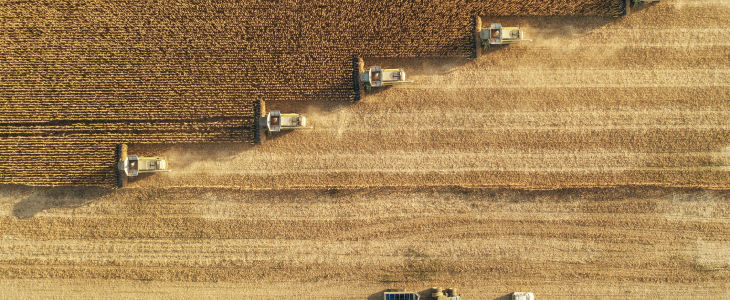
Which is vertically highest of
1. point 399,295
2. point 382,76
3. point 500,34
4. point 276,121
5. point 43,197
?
point 500,34

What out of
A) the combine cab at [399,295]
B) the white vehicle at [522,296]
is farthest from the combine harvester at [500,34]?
the combine cab at [399,295]

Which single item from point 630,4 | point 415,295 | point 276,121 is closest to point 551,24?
point 630,4

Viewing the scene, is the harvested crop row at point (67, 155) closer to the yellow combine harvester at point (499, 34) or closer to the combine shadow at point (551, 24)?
the yellow combine harvester at point (499, 34)

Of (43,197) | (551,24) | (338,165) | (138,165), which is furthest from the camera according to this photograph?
(551,24)

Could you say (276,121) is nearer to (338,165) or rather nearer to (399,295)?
(338,165)

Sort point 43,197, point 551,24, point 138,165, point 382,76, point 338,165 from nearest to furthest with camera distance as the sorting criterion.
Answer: point 138,165, point 382,76, point 43,197, point 338,165, point 551,24

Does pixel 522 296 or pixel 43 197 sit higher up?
pixel 43 197
